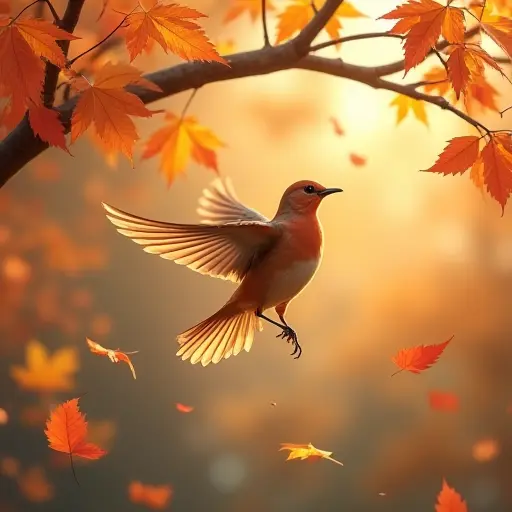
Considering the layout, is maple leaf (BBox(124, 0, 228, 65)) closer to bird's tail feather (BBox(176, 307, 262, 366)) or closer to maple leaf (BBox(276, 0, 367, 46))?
bird's tail feather (BBox(176, 307, 262, 366))

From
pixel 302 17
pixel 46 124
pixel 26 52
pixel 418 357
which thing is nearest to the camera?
pixel 26 52

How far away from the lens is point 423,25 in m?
0.66

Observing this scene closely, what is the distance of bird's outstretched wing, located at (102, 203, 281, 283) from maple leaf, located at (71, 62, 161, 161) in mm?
91

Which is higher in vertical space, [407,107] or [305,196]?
[407,107]

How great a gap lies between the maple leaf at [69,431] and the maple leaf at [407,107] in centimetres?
69

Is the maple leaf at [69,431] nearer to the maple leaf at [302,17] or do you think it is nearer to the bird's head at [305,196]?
the bird's head at [305,196]

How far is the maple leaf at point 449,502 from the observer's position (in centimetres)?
101

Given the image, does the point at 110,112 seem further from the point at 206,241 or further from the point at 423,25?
the point at 423,25

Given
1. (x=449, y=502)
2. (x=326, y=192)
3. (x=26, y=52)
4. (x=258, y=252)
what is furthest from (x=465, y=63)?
(x=449, y=502)

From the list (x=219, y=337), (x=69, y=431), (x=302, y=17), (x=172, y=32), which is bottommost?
(x=69, y=431)

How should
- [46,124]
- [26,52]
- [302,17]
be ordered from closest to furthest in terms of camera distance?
[26,52] < [46,124] < [302,17]

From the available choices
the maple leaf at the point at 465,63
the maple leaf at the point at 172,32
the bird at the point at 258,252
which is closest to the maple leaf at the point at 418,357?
the bird at the point at 258,252

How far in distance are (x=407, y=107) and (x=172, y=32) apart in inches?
22.8

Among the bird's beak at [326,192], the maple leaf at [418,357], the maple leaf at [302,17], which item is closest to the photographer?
the bird's beak at [326,192]
